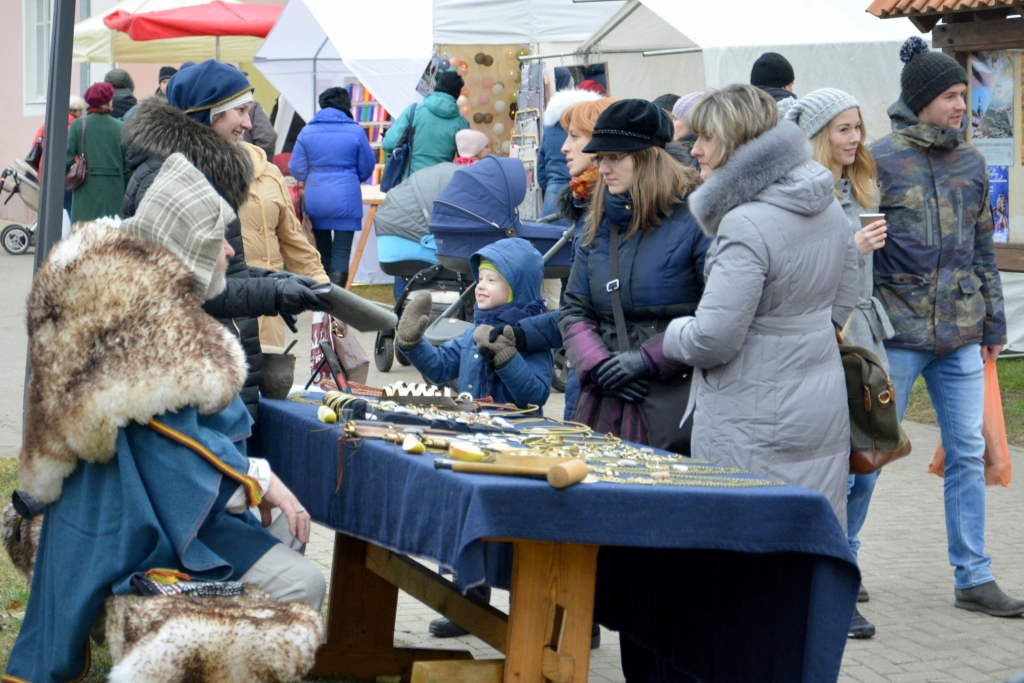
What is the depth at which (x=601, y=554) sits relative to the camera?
395 cm

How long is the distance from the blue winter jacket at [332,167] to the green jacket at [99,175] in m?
1.50

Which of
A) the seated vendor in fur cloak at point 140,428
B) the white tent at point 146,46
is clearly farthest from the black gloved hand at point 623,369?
the white tent at point 146,46

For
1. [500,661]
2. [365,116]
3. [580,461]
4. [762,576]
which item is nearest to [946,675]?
[762,576]

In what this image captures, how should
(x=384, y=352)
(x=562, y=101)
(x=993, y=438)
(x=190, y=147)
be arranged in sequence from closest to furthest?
(x=190, y=147) < (x=993, y=438) < (x=562, y=101) < (x=384, y=352)

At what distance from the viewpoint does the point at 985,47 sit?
9.27 meters

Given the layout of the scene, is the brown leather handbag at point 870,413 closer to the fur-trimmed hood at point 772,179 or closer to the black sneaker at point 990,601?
the fur-trimmed hood at point 772,179

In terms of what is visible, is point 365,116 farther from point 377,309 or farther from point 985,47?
point 377,309

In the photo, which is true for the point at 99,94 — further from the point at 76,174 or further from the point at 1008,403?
the point at 1008,403

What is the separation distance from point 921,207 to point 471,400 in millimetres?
1872

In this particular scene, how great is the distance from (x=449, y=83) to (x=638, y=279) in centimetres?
760

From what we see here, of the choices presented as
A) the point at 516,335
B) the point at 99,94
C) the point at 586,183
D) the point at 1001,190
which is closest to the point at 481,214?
the point at 586,183

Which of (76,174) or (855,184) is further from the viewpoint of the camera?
(76,174)

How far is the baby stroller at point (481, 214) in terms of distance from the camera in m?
7.86

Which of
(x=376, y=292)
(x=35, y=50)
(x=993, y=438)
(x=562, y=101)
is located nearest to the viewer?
(x=993, y=438)
